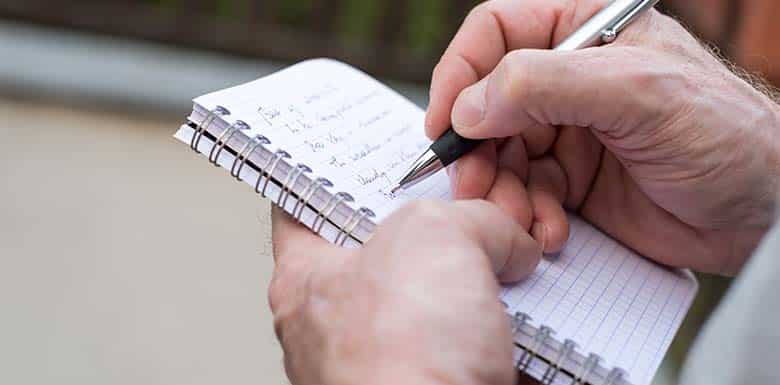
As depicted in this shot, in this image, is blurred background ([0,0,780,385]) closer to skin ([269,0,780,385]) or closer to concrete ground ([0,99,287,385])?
concrete ground ([0,99,287,385])

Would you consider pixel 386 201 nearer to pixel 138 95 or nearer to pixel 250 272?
pixel 250 272

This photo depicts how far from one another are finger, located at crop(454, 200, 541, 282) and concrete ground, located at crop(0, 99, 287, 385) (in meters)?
0.86

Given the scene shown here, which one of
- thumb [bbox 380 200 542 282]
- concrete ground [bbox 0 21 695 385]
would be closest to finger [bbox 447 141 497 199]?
thumb [bbox 380 200 542 282]

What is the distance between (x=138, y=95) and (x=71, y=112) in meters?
0.15

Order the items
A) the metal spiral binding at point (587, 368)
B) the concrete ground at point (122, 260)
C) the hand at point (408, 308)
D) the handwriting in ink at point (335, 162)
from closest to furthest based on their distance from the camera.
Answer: the hand at point (408, 308) < the metal spiral binding at point (587, 368) < the handwriting in ink at point (335, 162) < the concrete ground at point (122, 260)

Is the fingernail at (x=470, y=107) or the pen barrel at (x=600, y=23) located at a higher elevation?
the pen barrel at (x=600, y=23)

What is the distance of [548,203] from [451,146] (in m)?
0.10

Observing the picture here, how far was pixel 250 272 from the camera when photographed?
5.53ft

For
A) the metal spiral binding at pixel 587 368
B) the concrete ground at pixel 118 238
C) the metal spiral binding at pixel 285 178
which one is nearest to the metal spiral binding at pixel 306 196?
the metal spiral binding at pixel 285 178

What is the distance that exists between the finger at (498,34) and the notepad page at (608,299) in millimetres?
157

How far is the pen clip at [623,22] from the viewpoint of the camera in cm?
81

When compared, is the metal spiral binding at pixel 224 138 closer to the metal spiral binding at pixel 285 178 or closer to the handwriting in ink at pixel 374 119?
the metal spiral binding at pixel 285 178

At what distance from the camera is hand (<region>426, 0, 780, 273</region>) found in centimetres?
72

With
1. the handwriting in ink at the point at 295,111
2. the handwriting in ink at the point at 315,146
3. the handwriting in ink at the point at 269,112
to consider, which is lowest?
the handwriting in ink at the point at 315,146
